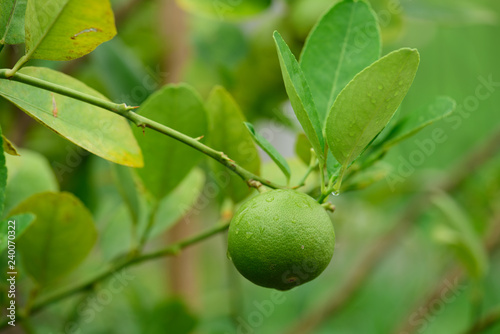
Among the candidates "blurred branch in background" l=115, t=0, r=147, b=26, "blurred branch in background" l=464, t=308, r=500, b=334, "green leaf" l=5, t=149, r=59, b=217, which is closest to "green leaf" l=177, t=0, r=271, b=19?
"blurred branch in background" l=115, t=0, r=147, b=26

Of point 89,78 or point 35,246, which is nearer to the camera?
point 35,246

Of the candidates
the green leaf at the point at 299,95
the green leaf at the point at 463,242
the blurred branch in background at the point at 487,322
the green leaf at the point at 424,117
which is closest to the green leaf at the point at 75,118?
the green leaf at the point at 299,95

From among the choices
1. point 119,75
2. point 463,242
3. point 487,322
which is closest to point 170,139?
point 119,75

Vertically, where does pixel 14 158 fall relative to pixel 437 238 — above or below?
above

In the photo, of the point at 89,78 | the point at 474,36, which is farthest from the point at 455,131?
the point at 89,78

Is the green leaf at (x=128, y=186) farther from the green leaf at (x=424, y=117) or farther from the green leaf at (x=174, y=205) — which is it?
the green leaf at (x=424, y=117)

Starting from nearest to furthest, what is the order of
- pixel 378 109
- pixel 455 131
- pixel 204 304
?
1. pixel 378 109
2. pixel 204 304
3. pixel 455 131

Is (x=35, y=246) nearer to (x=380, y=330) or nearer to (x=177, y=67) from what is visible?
(x=177, y=67)
